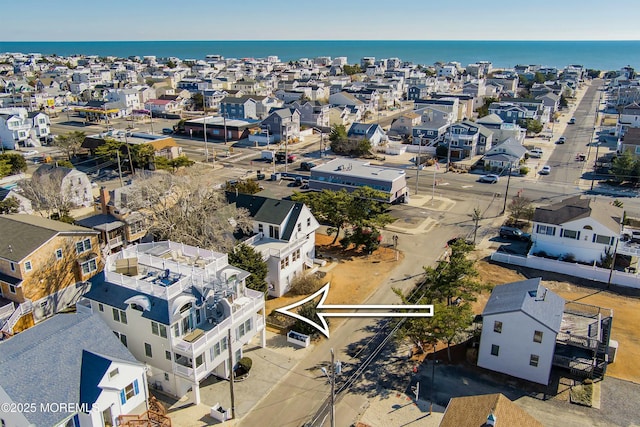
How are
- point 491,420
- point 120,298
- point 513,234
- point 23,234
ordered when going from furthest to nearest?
1. point 513,234
2. point 23,234
3. point 120,298
4. point 491,420

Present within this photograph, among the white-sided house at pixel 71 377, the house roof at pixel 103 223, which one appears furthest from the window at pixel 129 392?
the house roof at pixel 103 223

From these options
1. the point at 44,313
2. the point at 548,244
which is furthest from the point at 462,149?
the point at 44,313

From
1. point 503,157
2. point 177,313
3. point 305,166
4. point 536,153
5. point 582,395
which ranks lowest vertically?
point 582,395

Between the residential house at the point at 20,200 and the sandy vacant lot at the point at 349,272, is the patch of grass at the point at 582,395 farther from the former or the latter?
the residential house at the point at 20,200

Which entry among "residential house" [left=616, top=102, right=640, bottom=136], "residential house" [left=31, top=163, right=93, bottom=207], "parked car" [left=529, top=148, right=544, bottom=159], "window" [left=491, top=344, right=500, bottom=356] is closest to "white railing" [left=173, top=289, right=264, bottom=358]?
"window" [left=491, top=344, right=500, bottom=356]

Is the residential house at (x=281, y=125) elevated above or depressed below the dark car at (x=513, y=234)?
above

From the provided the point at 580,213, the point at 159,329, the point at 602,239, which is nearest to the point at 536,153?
the point at 580,213

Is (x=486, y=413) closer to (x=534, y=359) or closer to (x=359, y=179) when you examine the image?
(x=534, y=359)
